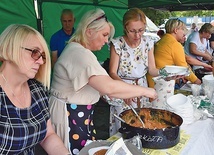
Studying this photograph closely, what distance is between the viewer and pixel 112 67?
6.33ft

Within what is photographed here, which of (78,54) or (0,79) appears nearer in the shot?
(0,79)

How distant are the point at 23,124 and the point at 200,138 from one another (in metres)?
0.93

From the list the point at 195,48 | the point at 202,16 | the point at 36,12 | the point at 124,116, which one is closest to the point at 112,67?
the point at 124,116

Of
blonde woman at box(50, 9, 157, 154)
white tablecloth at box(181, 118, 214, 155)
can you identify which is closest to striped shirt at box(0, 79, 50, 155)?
blonde woman at box(50, 9, 157, 154)

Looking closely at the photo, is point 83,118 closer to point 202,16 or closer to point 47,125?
point 47,125

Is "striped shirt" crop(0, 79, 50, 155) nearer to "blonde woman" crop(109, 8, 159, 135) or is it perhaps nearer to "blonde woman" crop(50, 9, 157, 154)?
"blonde woman" crop(50, 9, 157, 154)

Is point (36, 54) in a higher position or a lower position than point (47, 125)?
higher

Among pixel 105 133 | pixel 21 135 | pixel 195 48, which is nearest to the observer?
pixel 21 135

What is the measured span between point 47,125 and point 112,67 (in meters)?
0.85

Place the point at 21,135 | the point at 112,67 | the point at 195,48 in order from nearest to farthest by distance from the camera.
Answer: the point at 21,135
the point at 112,67
the point at 195,48

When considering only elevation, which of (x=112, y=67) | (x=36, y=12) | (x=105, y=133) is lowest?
(x=105, y=133)

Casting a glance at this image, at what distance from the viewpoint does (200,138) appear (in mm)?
1367

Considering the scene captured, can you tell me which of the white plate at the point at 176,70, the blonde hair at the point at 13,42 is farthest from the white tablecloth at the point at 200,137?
the blonde hair at the point at 13,42

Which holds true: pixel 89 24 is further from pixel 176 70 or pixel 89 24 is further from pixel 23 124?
pixel 176 70
